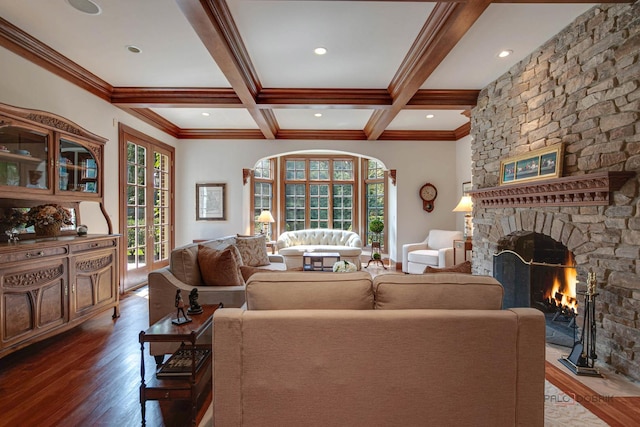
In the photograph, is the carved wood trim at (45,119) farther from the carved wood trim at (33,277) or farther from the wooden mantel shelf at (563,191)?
the wooden mantel shelf at (563,191)

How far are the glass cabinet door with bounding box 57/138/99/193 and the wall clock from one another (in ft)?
18.2

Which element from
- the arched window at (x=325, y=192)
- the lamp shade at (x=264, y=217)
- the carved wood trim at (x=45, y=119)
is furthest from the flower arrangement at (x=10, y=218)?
the arched window at (x=325, y=192)

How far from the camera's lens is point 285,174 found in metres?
8.16

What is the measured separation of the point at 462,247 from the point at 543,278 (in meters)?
1.94

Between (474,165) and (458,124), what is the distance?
71.6 inches

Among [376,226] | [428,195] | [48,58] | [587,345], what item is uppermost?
[48,58]

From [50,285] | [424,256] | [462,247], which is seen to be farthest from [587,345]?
[50,285]

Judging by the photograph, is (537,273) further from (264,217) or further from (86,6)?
(264,217)

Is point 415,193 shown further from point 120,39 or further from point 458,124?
point 120,39

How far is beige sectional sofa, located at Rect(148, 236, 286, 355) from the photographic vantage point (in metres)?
2.65

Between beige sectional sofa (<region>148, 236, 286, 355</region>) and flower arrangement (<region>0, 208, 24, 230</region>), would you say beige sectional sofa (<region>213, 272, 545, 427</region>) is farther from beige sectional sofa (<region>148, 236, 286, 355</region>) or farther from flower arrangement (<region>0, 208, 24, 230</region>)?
flower arrangement (<region>0, 208, 24, 230</region>)

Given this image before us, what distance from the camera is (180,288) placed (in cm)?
268

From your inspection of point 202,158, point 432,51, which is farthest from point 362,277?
point 202,158

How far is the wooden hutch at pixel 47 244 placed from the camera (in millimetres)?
2477
